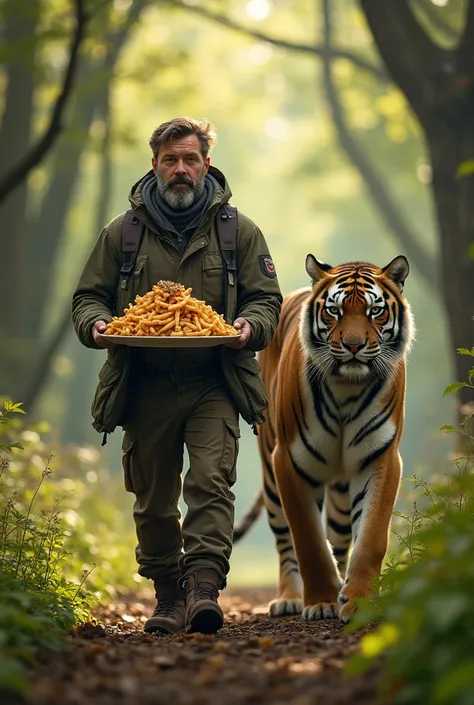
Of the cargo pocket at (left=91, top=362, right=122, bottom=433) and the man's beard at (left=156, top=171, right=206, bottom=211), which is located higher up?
the man's beard at (left=156, top=171, right=206, bottom=211)

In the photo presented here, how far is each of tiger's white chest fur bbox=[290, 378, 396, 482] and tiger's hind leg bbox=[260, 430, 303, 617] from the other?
1173mm

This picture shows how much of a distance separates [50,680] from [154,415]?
259cm

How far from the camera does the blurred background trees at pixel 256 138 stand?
11.0 meters

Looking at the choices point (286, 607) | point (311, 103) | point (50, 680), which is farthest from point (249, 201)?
point (50, 680)

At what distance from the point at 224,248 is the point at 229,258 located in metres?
0.06

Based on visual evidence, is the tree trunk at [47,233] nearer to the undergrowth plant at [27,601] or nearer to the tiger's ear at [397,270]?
the undergrowth plant at [27,601]

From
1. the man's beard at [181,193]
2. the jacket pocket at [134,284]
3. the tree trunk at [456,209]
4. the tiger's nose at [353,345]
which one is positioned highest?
the tree trunk at [456,209]

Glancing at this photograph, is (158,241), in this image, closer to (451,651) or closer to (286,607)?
(286,607)

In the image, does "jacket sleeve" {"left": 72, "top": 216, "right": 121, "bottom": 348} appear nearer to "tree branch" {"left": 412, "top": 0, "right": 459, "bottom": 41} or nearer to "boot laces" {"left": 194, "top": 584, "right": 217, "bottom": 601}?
"boot laces" {"left": 194, "top": 584, "right": 217, "bottom": 601}

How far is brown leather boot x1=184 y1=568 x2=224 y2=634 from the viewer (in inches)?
234

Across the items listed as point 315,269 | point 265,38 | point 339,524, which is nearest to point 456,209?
point 339,524

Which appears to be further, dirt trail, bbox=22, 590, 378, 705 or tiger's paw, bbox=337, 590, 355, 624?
tiger's paw, bbox=337, 590, 355, 624

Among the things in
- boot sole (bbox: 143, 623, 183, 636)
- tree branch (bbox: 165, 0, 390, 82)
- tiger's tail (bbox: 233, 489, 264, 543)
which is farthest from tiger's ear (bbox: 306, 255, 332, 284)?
tree branch (bbox: 165, 0, 390, 82)

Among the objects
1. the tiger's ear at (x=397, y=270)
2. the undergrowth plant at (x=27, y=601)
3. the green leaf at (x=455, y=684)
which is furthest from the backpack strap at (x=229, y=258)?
the green leaf at (x=455, y=684)
